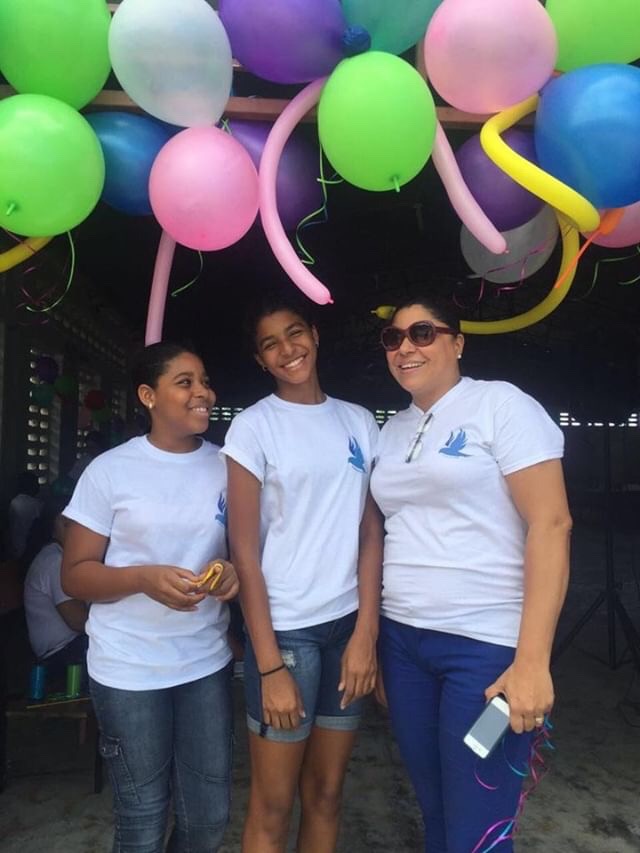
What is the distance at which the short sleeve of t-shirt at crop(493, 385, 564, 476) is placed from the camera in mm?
1513

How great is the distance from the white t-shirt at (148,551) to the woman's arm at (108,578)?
0.03 metres

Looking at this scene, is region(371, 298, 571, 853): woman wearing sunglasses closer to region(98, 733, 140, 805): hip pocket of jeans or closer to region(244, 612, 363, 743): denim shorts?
region(244, 612, 363, 743): denim shorts

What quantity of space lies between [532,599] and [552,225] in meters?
1.18

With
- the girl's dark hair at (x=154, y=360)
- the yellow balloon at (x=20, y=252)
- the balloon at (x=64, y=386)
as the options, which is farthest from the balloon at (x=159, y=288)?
the balloon at (x=64, y=386)

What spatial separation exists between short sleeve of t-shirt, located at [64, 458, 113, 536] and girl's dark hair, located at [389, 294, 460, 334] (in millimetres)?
893

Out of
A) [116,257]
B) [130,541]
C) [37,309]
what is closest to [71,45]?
[130,541]

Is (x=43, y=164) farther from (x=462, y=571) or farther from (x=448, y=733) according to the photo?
(x=448, y=733)

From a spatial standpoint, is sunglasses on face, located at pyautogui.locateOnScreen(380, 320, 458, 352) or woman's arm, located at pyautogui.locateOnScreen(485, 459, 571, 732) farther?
sunglasses on face, located at pyautogui.locateOnScreen(380, 320, 458, 352)

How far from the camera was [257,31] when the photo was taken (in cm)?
160

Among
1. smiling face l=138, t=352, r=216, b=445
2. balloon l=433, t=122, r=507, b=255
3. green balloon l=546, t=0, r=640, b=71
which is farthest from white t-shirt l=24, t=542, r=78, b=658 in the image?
green balloon l=546, t=0, r=640, b=71

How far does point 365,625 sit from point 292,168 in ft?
4.07

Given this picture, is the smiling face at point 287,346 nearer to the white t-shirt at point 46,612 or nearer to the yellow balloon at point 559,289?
the yellow balloon at point 559,289

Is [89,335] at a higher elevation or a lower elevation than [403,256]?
lower

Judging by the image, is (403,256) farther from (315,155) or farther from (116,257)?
(315,155)
